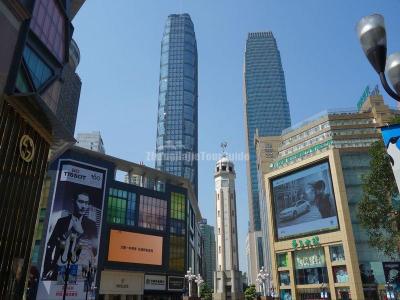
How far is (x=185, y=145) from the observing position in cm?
18438

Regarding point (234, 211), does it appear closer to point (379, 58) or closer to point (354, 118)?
point (354, 118)

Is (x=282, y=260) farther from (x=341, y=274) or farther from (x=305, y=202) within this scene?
(x=341, y=274)

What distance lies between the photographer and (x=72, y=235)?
197 feet

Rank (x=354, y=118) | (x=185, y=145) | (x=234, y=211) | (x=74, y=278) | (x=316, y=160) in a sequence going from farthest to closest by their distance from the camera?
(x=185, y=145) < (x=234, y=211) < (x=354, y=118) < (x=316, y=160) < (x=74, y=278)

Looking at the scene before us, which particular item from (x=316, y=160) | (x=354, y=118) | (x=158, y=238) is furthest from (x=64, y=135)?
(x=354, y=118)

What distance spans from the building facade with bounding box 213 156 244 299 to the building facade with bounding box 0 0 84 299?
5783 centimetres

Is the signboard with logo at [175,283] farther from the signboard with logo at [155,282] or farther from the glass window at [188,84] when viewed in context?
the glass window at [188,84]

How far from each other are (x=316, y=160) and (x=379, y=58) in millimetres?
64267

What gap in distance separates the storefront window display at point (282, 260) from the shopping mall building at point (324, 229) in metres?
0.09

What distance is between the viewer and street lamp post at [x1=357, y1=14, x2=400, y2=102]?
725 cm

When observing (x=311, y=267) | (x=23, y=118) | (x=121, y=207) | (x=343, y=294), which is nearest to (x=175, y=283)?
(x=121, y=207)

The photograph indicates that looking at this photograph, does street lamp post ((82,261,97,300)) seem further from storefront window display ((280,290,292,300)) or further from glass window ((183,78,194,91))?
glass window ((183,78,194,91))

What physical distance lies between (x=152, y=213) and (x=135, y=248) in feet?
27.9

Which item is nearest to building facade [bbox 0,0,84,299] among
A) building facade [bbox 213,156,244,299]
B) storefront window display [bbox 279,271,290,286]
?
storefront window display [bbox 279,271,290,286]
